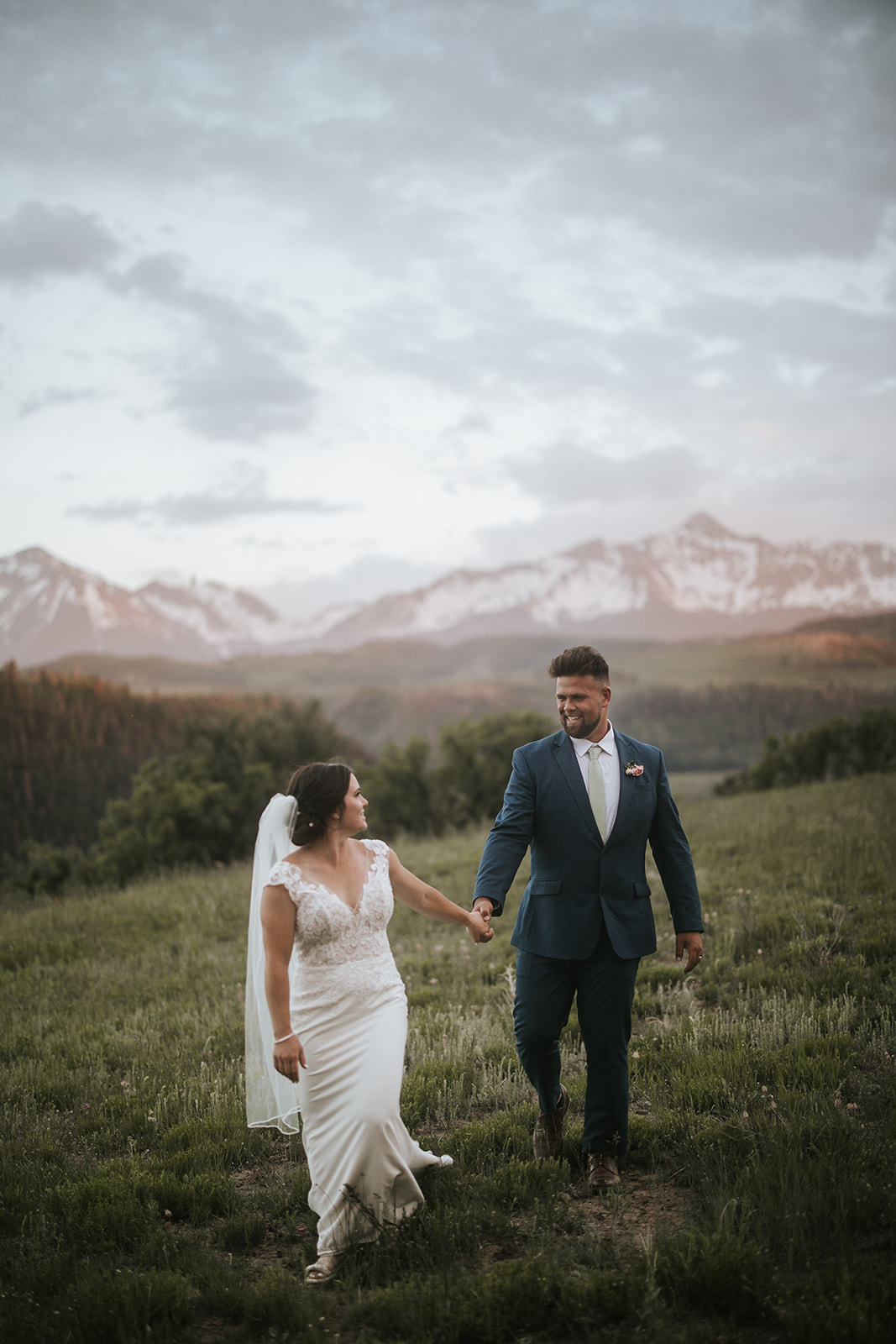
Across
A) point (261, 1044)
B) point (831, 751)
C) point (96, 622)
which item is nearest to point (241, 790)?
point (831, 751)

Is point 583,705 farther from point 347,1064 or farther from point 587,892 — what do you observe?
point 347,1064

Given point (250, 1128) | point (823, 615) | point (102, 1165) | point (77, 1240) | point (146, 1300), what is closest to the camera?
point (146, 1300)

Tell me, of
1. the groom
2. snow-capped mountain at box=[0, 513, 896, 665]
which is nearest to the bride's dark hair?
the groom

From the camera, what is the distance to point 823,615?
105188mm

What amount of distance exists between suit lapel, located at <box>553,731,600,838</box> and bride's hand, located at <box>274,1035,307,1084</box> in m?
1.83

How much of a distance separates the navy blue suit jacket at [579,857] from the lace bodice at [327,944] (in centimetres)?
67

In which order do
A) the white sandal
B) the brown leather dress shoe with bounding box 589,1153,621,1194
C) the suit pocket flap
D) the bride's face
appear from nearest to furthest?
the white sandal
the bride's face
the brown leather dress shoe with bounding box 589,1153,621,1194
the suit pocket flap

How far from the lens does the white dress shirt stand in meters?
4.75

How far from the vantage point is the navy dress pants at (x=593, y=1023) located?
459 cm

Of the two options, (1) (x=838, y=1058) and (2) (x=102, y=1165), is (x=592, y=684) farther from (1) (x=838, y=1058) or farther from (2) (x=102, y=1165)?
(2) (x=102, y=1165)

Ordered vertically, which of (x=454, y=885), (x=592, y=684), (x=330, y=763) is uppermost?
(x=592, y=684)

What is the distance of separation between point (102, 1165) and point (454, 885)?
27.0 ft

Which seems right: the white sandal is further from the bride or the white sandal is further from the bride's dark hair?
the bride's dark hair

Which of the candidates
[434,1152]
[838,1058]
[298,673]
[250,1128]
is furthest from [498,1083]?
[298,673]
